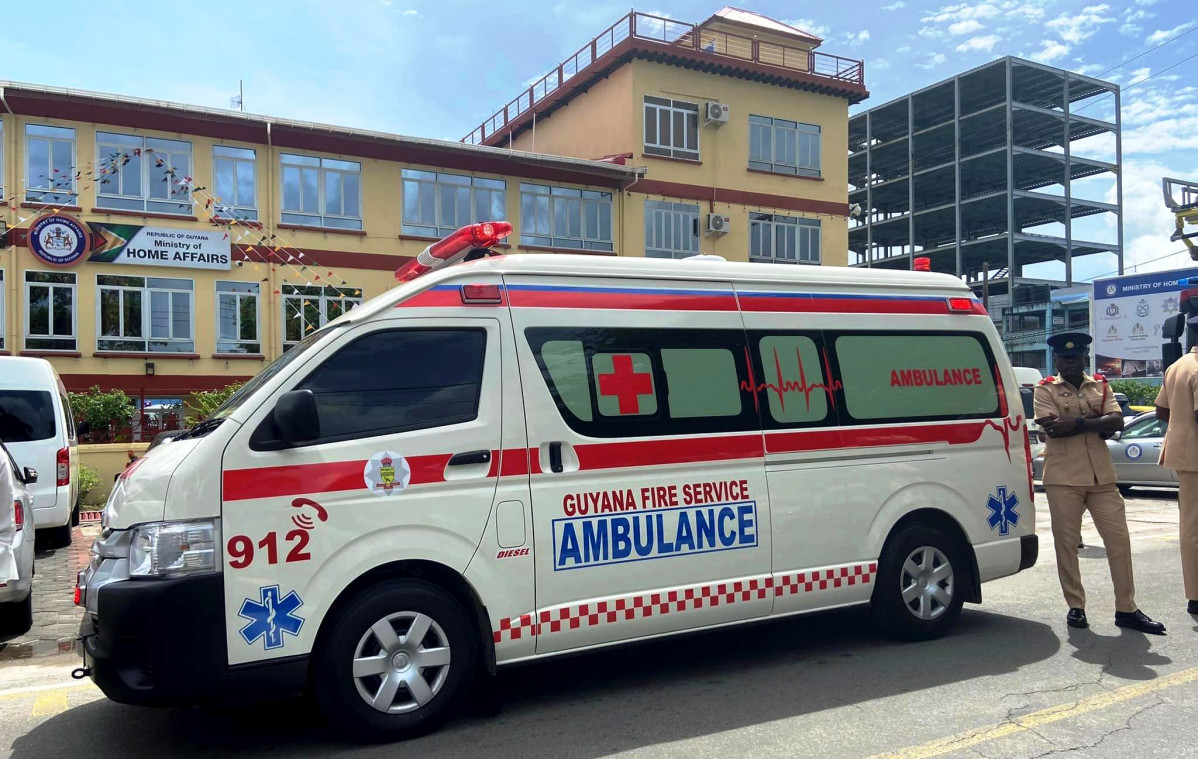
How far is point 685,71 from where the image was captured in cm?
2675

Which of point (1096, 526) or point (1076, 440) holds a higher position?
point (1076, 440)

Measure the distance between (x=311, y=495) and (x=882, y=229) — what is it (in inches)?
2812

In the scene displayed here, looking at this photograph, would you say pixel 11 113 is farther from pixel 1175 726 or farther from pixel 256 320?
pixel 1175 726

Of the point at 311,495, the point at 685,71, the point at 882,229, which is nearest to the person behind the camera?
the point at 311,495

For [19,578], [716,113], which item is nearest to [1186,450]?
[19,578]

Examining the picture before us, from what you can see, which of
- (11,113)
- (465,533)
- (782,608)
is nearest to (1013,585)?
(782,608)

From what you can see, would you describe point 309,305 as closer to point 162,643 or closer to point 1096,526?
point 162,643

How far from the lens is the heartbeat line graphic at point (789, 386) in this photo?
5.52 meters

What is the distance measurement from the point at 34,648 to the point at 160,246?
53.3 feet

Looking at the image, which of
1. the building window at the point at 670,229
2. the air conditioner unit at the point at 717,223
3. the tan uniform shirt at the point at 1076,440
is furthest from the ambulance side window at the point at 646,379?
the air conditioner unit at the point at 717,223

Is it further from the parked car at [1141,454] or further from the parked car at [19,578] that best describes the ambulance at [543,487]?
the parked car at [1141,454]

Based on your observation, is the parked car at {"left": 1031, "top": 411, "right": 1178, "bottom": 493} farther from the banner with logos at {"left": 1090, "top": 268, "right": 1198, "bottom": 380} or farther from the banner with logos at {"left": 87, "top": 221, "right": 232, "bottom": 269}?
the banner with logos at {"left": 1090, "top": 268, "right": 1198, "bottom": 380}

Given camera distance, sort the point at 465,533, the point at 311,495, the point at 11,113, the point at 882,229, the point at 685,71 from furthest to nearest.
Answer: the point at 882,229 < the point at 685,71 < the point at 11,113 < the point at 465,533 < the point at 311,495

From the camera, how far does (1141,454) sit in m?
14.5
